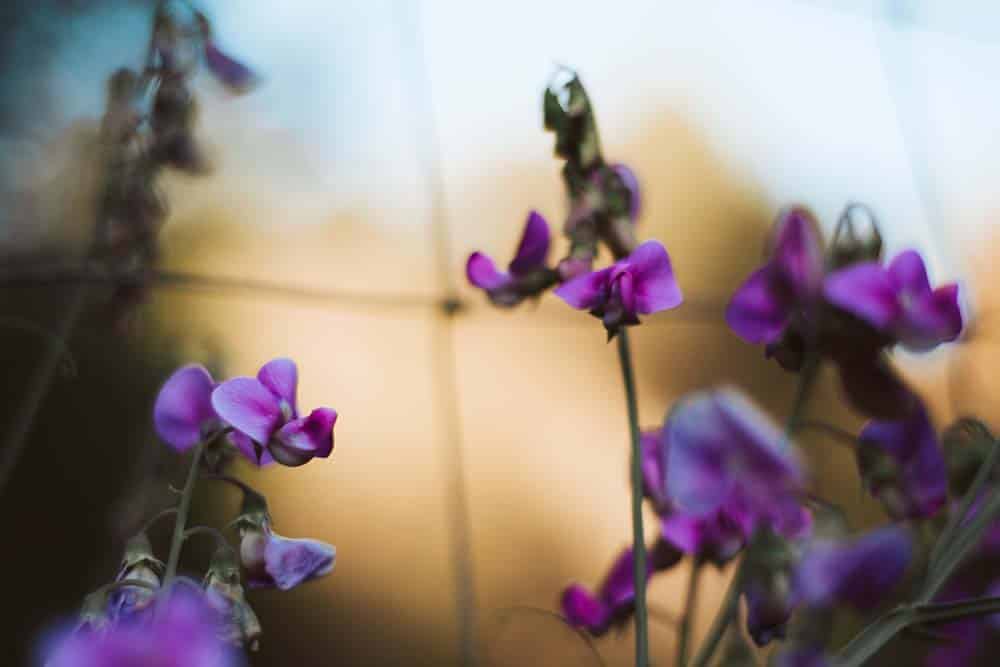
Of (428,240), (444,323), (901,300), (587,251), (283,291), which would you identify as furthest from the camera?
(428,240)

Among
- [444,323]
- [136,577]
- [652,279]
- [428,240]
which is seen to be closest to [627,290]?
[652,279]

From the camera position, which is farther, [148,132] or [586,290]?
[148,132]

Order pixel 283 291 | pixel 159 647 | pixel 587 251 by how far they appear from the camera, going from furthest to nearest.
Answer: pixel 283 291 → pixel 587 251 → pixel 159 647

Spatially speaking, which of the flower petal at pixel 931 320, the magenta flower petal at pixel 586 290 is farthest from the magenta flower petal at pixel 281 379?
the flower petal at pixel 931 320

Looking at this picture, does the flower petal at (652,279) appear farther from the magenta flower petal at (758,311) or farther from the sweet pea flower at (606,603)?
the sweet pea flower at (606,603)

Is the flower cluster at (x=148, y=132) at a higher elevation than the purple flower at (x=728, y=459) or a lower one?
higher

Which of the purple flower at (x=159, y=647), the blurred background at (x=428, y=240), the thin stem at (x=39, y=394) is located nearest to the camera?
the purple flower at (x=159, y=647)

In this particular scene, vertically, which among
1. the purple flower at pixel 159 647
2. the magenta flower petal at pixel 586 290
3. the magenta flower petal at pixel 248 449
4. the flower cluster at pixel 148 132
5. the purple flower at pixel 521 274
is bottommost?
the purple flower at pixel 159 647

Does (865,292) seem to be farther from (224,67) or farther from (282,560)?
(224,67)
